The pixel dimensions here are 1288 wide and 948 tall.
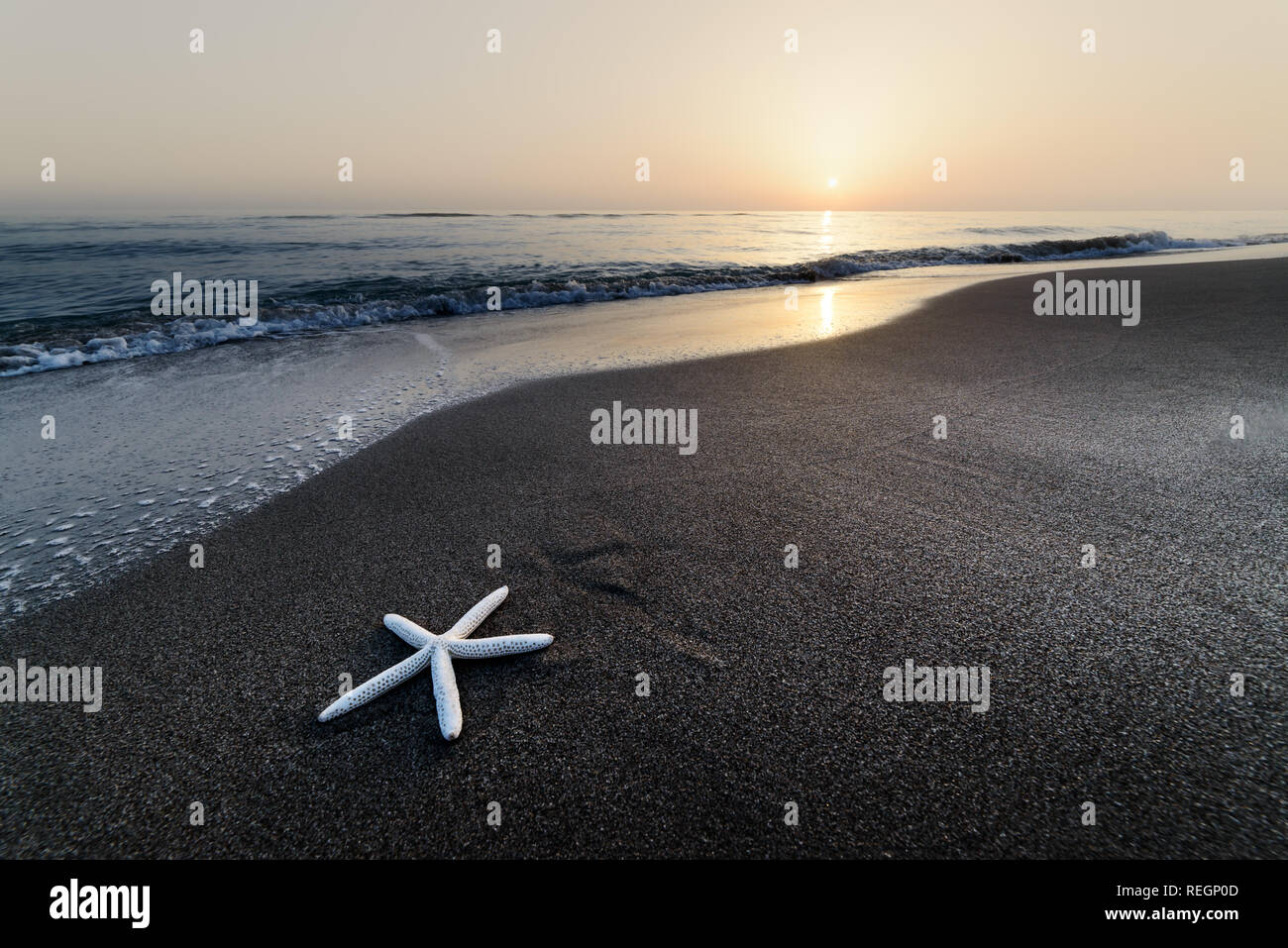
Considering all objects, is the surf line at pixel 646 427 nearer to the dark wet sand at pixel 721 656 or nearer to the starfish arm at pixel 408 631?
the dark wet sand at pixel 721 656

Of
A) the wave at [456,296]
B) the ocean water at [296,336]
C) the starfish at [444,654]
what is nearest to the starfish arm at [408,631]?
the starfish at [444,654]

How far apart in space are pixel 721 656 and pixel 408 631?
163 cm

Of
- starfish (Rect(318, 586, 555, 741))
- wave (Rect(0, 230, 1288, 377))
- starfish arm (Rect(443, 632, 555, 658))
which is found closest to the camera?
starfish (Rect(318, 586, 555, 741))

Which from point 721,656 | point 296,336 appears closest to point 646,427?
point 721,656

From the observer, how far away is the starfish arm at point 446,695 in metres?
2.53

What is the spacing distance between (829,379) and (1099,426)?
9.63 feet

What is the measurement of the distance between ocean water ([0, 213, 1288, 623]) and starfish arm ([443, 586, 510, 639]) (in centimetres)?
248

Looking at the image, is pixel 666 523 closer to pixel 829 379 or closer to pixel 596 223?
pixel 829 379

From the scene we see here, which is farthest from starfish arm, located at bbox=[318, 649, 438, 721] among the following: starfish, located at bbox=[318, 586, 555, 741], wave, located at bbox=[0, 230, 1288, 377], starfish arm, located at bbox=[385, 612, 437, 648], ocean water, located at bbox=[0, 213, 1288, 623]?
wave, located at bbox=[0, 230, 1288, 377]

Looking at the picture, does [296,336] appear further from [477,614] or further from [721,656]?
[721,656]

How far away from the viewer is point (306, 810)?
7.57 ft

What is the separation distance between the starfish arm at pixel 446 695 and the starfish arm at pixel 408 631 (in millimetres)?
→ 139

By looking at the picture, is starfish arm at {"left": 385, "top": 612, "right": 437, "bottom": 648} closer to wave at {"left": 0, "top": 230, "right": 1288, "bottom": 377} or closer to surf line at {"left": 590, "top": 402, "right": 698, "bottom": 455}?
surf line at {"left": 590, "top": 402, "right": 698, "bottom": 455}

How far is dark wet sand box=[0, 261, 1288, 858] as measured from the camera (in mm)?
2215
